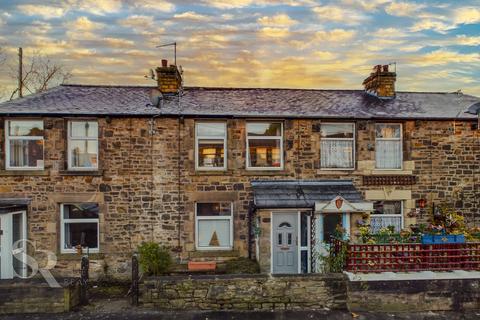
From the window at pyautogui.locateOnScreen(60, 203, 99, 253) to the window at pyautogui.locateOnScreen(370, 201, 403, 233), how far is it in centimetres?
927

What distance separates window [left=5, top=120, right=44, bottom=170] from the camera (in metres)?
12.1

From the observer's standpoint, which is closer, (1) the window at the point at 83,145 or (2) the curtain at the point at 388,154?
(1) the window at the point at 83,145

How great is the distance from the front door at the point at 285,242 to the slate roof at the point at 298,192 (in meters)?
0.74

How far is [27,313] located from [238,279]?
488 cm

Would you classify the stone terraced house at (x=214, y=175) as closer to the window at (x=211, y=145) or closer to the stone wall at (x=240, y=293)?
the window at (x=211, y=145)

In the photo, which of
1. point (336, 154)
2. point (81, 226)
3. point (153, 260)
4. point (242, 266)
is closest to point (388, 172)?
point (336, 154)

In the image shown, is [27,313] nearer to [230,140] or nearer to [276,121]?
[230,140]

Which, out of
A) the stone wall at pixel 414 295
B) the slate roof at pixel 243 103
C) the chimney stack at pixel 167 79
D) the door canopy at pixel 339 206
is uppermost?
the chimney stack at pixel 167 79

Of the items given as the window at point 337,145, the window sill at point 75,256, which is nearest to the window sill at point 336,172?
the window at point 337,145

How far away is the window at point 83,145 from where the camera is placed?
12.3 meters

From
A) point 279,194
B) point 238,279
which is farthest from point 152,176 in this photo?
point 238,279

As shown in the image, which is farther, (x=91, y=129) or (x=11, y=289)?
(x=91, y=129)

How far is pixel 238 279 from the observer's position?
29.4 ft

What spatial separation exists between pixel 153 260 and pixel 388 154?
8.56 meters
